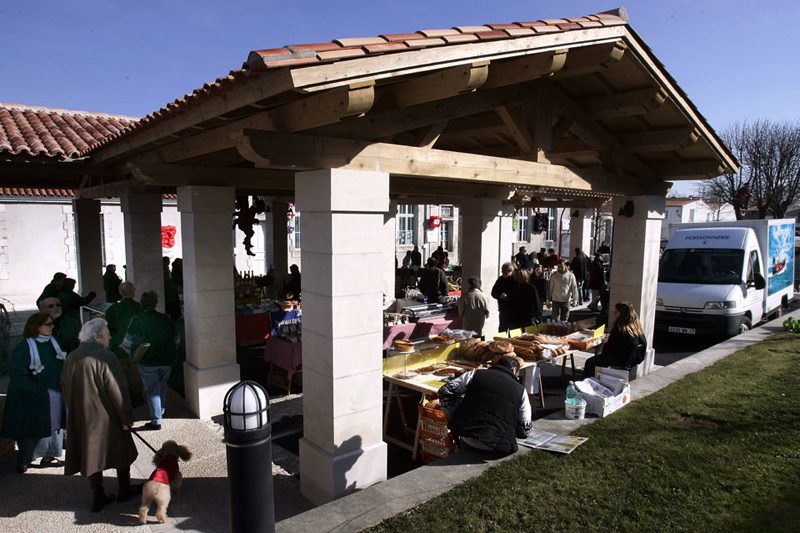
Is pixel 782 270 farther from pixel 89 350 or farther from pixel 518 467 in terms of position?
pixel 89 350

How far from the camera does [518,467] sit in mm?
4258

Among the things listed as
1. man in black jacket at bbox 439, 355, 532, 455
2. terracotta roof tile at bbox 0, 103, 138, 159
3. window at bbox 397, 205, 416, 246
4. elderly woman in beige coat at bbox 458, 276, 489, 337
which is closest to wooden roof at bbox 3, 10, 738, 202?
terracotta roof tile at bbox 0, 103, 138, 159

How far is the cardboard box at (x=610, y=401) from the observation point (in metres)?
5.48

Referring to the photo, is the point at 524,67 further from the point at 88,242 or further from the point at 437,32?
the point at 88,242

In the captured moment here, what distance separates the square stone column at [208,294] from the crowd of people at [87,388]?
46 centimetres

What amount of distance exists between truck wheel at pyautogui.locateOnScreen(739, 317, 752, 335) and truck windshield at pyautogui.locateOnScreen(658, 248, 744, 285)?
986 millimetres

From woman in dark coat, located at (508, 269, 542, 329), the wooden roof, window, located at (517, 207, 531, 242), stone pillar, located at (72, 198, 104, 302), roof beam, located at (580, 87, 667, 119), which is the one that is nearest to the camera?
the wooden roof

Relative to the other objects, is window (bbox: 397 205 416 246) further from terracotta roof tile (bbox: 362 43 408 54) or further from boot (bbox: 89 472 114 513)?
terracotta roof tile (bbox: 362 43 408 54)

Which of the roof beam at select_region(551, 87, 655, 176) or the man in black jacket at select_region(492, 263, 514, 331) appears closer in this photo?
the roof beam at select_region(551, 87, 655, 176)

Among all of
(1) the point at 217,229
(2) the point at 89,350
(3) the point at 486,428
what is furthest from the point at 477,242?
(2) the point at 89,350

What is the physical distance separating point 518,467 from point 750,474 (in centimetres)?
201

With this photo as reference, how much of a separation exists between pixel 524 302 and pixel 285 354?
394 cm

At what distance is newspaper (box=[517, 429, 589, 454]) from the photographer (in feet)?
15.1

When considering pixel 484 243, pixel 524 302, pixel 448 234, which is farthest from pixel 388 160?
pixel 448 234
